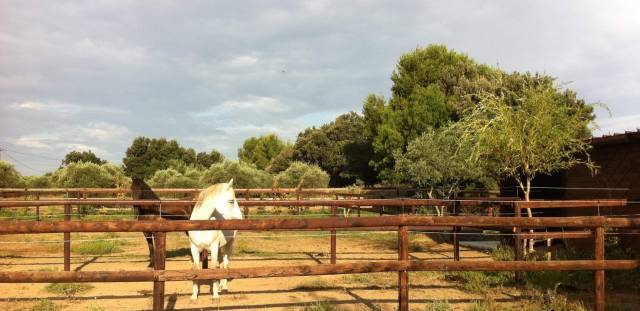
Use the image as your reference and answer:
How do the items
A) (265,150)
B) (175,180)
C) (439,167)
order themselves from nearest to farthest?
(439,167) < (175,180) < (265,150)

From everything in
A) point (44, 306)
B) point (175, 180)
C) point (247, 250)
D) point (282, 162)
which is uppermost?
point (282, 162)

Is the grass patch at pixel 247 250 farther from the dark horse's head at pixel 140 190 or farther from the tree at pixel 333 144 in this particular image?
the tree at pixel 333 144

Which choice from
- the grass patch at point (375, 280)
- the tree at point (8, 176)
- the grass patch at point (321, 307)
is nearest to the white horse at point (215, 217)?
the grass patch at point (321, 307)

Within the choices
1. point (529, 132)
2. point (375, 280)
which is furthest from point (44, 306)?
point (529, 132)

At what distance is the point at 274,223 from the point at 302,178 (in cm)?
2468

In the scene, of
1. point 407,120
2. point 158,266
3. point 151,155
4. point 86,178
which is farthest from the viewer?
point 151,155

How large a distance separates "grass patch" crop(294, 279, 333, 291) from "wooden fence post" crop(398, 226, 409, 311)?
2.50 m

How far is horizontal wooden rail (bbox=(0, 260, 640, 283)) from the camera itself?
4.39 meters

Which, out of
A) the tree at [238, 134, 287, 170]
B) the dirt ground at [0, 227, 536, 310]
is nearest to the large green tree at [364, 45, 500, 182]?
the dirt ground at [0, 227, 536, 310]

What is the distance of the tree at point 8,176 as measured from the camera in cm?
2760

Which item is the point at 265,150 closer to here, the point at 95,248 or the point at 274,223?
the point at 95,248

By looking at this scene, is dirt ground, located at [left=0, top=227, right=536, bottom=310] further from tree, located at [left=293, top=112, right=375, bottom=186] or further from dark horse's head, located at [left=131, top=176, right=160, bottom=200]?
tree, located at [left=293, top=112, right=375, bottom=186]

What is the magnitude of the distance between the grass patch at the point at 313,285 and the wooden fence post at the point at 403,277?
2496 mm

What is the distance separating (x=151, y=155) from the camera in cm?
5253
